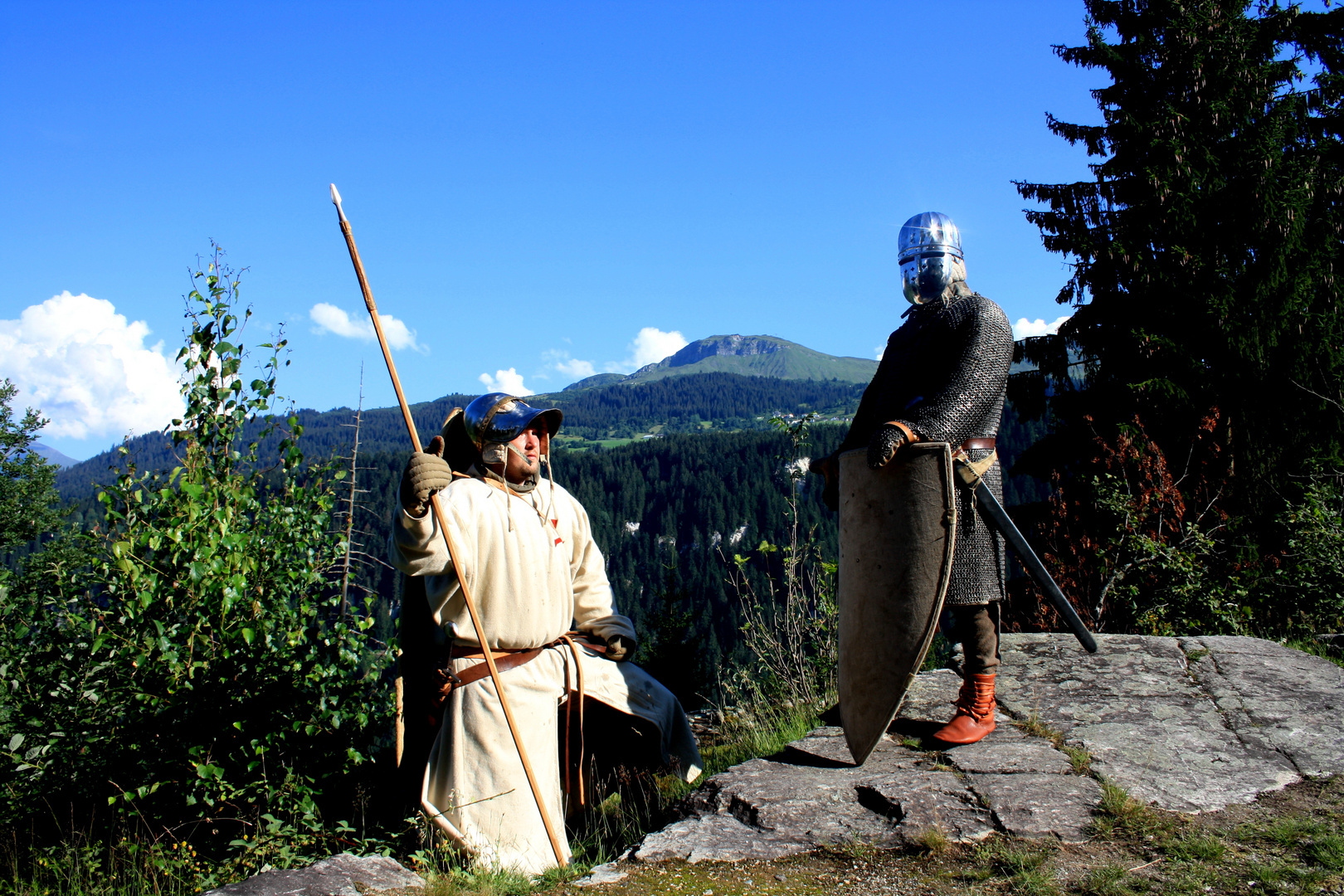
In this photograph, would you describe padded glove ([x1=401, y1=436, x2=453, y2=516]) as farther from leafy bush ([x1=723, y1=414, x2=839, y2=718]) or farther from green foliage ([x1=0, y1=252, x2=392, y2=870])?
leafy bush ([x1=723, y1=414, x2=839, y2=718])

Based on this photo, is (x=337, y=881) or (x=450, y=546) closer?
(x=337, y=881)

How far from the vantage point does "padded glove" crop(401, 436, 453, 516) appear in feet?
9.27

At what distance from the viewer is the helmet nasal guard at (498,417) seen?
3.44m

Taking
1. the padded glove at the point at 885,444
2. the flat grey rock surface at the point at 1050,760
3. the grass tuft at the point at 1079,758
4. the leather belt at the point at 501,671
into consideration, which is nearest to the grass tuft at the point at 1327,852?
the flat grey rock surface at the point at 1050,760

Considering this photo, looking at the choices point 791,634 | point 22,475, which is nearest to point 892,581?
point 791,634

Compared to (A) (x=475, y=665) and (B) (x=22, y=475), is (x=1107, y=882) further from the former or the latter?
(B) (x=22, y=475)

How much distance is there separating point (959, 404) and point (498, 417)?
1.80 meters

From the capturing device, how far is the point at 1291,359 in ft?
31.7

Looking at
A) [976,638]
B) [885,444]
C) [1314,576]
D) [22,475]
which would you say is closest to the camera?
[885,444]

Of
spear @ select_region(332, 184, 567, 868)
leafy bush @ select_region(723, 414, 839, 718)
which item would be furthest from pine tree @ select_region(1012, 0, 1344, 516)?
spear @ select_region(332, 184, 567, 868)

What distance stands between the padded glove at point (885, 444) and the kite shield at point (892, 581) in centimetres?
6

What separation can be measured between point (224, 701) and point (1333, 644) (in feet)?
17.9

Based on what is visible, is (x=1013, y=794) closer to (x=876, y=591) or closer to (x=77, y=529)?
(x=876, y=591)

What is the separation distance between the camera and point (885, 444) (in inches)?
118
